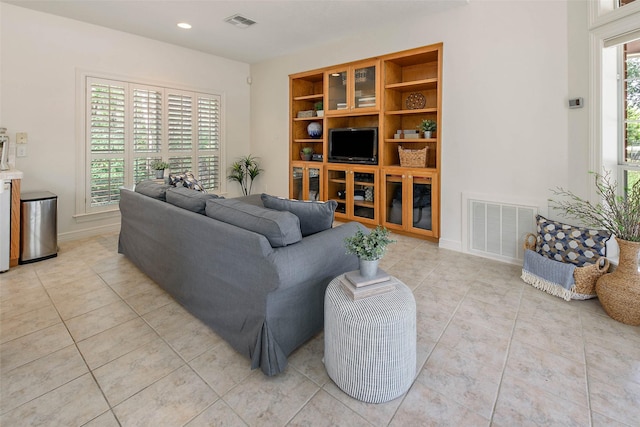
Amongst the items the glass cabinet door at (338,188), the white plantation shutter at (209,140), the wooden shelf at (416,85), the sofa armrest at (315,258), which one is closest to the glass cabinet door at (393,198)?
the glass cabinet door at (338,188)

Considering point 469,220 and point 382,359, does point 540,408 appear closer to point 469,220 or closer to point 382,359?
point 382,359

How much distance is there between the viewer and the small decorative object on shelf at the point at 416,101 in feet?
14.0

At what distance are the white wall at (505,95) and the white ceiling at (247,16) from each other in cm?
29

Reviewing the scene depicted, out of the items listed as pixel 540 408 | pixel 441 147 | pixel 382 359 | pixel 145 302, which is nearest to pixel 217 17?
pixel 441 147

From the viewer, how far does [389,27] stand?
4.03 m

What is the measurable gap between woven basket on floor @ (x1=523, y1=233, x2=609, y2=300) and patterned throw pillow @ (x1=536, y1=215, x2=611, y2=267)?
66 millimetres

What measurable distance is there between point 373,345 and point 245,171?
5.00 m

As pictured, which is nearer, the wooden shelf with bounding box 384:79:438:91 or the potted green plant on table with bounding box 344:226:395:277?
the potted green plant on table with bounding box 344:226:395:277

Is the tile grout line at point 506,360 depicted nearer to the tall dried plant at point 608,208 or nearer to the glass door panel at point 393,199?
the tall dried plant at point 608,208

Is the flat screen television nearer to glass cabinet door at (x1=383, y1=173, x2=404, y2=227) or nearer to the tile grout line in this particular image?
glass cabinet door at (x1=383, y1=173, x2=404, y2=227)

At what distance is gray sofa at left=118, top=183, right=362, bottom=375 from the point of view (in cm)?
167

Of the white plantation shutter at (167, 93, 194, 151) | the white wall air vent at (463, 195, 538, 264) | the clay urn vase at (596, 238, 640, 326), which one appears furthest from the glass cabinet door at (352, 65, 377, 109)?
the clay urn vase at (596, 238, 640, 326)

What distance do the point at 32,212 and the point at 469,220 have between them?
458cm

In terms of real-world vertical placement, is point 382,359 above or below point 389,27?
below
